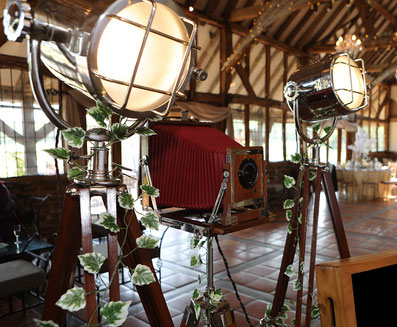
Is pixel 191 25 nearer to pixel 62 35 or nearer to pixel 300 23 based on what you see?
pixel 62 35

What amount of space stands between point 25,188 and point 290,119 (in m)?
7.41

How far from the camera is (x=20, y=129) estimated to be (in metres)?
4.96

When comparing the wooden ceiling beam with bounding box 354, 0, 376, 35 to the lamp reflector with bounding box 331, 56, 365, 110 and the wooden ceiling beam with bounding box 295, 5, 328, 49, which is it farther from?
the lamp reflector with bounding box 331, 56, 365, 110

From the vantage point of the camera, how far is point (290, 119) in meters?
10.3

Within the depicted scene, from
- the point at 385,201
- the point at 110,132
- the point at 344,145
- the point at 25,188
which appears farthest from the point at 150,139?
the point at 344,145

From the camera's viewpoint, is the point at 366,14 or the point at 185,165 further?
the point at 366,14

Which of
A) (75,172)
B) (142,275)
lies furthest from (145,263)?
(75,172)

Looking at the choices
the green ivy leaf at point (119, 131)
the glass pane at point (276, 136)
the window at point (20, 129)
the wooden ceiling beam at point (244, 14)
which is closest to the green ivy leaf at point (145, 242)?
the green ivy leaf at point (119, 131)

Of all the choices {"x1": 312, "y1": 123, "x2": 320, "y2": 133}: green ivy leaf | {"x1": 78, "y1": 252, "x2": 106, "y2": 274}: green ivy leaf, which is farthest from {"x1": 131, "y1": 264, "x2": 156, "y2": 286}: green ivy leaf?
{"x1": 312, "y1": 123, "x2": 320, "y2": 133}: green ivy leaf

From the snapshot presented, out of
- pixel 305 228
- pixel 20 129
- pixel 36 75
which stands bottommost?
pixel 305 228

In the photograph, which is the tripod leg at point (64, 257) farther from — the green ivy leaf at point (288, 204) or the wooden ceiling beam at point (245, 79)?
the wooden ceiling beam at point (245, 79)

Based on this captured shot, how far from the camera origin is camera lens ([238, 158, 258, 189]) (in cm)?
120

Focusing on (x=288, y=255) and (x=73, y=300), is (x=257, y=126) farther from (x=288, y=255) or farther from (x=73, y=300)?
(x=73, y=300)

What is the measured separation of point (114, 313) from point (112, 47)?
0.52 m
